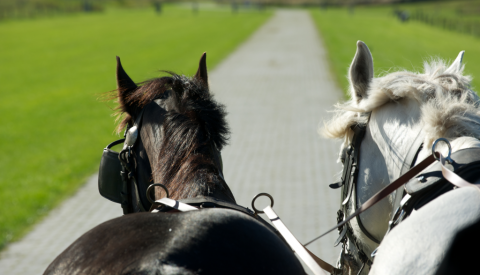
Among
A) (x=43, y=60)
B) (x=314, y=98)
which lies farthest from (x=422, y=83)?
(x=43, y=60)

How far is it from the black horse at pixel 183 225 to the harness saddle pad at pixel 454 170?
51cm

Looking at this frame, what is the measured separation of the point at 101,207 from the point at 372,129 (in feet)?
16.2

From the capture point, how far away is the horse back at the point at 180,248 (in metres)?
1.35

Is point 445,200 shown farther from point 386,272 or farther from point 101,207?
point 101,207

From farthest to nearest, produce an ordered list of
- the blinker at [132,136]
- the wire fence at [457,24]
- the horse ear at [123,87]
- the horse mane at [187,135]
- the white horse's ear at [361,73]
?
the wire fence at [457,24]
the horse ear at [123,87]
the blinker at [132,136]
the white horse's ear at [361,73]
the horse mane at [187,135]

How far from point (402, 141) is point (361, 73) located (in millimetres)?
415

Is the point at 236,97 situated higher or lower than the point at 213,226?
lower

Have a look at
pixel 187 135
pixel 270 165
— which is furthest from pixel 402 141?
pixel 270 165

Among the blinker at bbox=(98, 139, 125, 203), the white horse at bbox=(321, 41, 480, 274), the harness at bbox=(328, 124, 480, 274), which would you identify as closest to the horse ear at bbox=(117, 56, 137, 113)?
the blinker at bbox=(98, 139, 125, 203)

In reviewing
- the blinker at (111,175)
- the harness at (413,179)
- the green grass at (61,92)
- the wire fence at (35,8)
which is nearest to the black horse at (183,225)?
the blinker at (111,175)

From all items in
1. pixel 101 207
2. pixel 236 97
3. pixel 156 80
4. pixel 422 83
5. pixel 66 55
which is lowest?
pixel 236 97

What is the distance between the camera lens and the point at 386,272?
1234 millimetres

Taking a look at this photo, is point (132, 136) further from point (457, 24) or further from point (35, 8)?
point (35, 8)

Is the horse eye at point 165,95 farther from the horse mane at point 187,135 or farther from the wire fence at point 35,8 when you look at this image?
the wire fence at point 35,8
